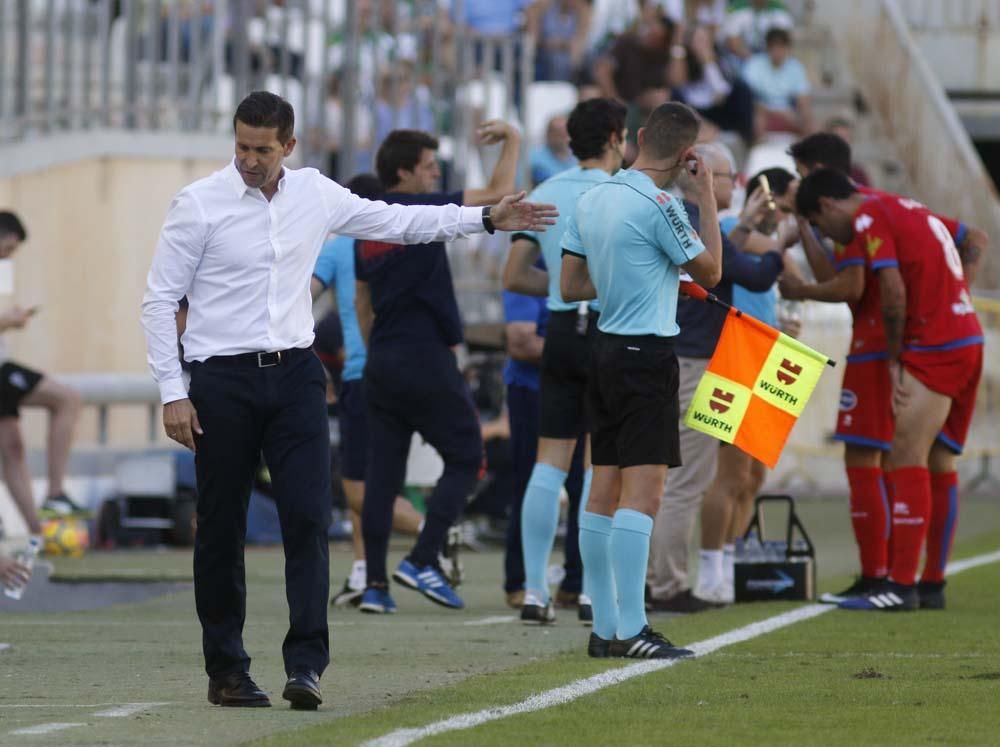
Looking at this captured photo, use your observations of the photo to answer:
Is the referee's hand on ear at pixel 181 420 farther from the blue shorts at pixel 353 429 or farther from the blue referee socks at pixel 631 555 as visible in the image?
the blue shorts at pixel 353 429

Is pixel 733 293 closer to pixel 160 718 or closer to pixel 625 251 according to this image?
pixel 625 251

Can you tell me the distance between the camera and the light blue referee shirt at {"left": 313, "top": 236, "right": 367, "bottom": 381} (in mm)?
11188

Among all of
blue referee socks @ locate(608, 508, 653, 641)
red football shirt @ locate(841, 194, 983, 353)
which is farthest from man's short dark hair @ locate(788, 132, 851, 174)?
blue referee socks @ locate(608, 508, 653, 641)

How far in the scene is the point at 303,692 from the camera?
6914 mm

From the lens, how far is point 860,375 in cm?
1071

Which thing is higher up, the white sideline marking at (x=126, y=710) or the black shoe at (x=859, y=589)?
the white sideline marking at (x=126, y=710)

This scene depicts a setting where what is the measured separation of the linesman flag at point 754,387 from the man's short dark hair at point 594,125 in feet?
4.47

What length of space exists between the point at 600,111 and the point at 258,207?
3023 mm

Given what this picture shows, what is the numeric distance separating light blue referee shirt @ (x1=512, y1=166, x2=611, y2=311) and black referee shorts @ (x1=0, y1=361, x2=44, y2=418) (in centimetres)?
585

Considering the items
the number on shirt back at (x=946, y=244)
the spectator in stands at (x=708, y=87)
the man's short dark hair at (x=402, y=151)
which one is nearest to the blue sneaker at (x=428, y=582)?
the man's short dark hair at (x=402, y=151)

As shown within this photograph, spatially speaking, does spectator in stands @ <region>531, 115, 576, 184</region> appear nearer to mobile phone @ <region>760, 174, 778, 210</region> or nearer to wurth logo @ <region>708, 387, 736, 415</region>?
mobile phone @ <region>760, 174, 778, 210</region>

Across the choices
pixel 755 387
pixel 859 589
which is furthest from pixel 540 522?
pixel 859 589

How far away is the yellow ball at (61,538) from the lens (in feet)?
48.3

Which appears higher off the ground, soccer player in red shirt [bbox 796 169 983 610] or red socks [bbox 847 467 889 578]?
soccer player in red shirt [bbox 796 169 983 610]
